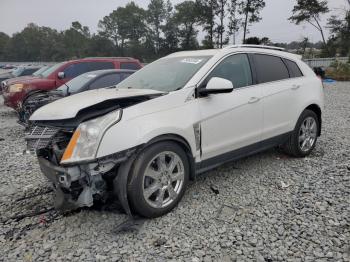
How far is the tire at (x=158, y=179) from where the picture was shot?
2.86m

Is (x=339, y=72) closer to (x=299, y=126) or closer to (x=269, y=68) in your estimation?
(x=299, y=126)

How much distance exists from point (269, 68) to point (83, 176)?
2.95 meters

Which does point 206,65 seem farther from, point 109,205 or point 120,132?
point 109,205

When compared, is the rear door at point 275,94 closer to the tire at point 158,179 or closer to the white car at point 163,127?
the white car at point 163,127

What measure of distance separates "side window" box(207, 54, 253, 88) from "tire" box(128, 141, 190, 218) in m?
1.13

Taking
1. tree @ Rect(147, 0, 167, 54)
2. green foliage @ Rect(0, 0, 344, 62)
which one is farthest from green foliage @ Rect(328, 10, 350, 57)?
tree @ Rect(147, 0, 167, 54)

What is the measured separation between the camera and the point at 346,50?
1193 inches

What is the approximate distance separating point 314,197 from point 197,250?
1.67 m

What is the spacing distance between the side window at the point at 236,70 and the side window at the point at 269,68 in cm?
20

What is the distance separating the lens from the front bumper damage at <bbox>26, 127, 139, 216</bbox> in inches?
106

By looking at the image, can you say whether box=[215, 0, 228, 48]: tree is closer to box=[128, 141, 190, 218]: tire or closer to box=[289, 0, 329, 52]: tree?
box=[289, 0, 329, 52]: tree

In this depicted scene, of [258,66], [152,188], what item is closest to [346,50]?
[258,66]

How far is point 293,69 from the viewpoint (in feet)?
15.3

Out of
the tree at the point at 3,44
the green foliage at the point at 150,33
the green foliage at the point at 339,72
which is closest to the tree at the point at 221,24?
the green foliage at the point at 150,33
